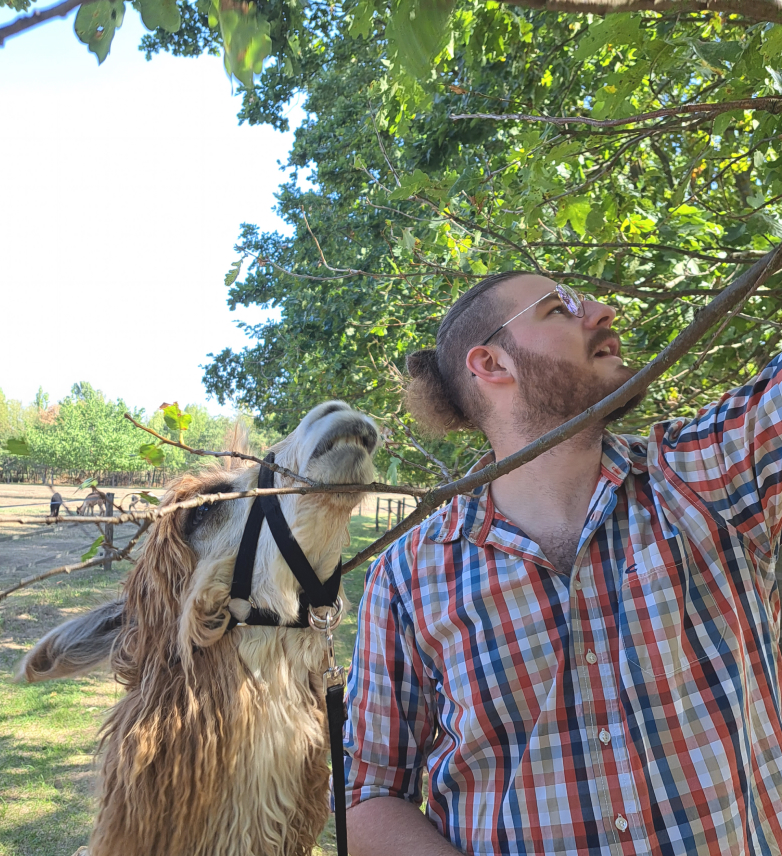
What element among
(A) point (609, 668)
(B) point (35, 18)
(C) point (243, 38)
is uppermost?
(C) point (243, 38)

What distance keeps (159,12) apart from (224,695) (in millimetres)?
1689

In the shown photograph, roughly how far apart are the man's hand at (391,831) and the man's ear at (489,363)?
1.11 metres

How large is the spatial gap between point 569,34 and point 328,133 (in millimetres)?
5638

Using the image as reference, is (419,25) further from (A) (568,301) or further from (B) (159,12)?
(A) (568,301)

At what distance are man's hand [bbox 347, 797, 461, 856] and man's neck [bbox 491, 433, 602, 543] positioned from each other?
69 cm

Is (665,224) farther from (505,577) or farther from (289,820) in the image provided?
(289,820)

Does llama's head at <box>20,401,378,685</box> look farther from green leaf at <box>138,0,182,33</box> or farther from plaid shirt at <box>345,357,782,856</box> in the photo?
green leaf at <box>138,0,182,33</box>

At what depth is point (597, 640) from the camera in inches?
53.8

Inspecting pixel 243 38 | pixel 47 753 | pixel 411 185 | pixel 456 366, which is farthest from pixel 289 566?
pixel 47 753

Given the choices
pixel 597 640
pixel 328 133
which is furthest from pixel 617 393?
pixel 328 133

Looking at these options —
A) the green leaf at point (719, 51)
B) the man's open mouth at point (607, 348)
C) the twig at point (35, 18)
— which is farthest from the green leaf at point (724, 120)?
the twig at point (35, 18)

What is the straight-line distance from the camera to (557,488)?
1661 millimetres

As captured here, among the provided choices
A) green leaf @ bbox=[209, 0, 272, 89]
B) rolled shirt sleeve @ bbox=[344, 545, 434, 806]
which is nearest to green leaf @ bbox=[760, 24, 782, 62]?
green leaf @ bbox=[209, 0, 272, 89]

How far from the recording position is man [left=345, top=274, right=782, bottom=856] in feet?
4.17
